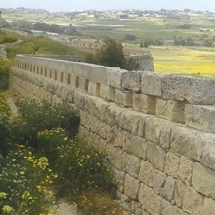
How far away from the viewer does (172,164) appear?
6.36 meters

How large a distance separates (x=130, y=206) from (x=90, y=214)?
60cm

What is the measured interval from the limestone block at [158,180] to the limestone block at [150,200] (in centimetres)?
9

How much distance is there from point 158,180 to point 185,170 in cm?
65

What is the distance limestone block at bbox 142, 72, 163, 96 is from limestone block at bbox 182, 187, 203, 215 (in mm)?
1512

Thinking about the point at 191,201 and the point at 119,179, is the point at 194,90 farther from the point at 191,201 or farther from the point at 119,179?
the point at 119,179

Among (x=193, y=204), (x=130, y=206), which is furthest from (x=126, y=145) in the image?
(x=193, y=204)

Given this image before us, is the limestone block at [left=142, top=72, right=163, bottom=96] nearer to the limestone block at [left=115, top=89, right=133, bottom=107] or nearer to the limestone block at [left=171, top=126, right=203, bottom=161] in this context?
the limestone block at [left=115, top=89, right=133, bottom=107]

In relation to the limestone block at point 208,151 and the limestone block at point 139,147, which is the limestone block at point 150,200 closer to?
the limestone block at point 139,147

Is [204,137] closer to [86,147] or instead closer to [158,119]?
[158,119]

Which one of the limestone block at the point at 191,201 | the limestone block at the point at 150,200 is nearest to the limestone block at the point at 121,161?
→ the limestone block at the point at 150,200

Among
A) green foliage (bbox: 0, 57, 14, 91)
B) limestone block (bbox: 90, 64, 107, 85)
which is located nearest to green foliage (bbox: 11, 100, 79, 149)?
limestone block (bbox: 90, 64, 107, 85)

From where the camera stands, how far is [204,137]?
582 centimetres

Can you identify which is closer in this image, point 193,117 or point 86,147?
point 193,117

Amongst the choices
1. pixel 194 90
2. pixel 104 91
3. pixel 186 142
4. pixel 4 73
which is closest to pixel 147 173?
pixel 186 142
